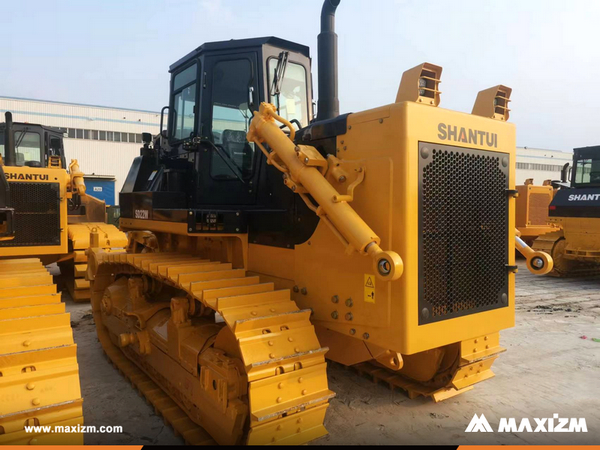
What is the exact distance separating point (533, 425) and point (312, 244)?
2205 mm

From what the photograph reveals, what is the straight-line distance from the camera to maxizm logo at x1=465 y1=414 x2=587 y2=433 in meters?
3.39

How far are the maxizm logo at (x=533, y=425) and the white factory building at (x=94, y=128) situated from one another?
30214 mm

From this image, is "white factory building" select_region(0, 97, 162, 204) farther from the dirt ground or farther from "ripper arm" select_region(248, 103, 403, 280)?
"ripper arm" select_region(248, 103, 403, 280)

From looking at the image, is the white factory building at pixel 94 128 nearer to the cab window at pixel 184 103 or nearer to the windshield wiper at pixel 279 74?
the cab window at pixel 184 103

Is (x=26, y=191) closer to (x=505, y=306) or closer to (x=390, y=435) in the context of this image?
(x=390, y=435)

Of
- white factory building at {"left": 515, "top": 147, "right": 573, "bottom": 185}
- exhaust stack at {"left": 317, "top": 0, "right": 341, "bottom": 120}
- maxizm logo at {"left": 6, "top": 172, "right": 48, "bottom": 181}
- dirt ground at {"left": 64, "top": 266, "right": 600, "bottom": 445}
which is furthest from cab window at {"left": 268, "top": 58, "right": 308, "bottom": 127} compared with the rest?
white factory building at {"left": 515, "top": 147, "right": 573, "bottom": 185}

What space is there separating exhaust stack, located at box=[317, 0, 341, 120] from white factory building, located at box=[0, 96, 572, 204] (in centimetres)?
2938

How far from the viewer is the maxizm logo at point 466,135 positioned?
284cm

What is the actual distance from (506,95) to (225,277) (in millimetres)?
2484

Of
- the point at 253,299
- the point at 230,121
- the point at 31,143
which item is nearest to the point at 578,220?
the point at 230,121

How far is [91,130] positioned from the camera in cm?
3081

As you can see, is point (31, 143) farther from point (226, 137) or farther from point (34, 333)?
point (34, 333)

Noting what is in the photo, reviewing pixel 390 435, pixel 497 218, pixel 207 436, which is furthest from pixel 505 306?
pixel 207 436

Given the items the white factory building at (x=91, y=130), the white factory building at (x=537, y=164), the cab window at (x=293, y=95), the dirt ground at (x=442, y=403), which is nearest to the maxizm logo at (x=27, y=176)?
the dirt ground at (x=442, y=403)
